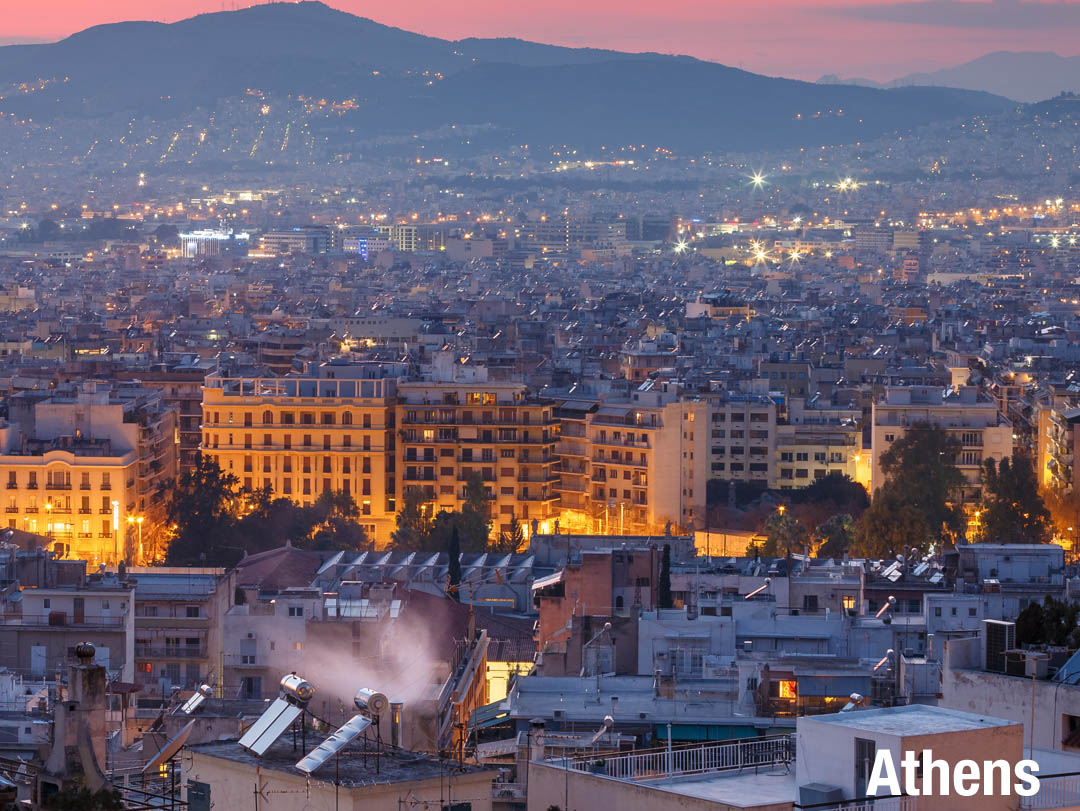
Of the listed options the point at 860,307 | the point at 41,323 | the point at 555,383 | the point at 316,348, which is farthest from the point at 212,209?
the point at 555,383

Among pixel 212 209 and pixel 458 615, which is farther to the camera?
pixel 212 209

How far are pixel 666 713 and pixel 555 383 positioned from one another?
28084 mm

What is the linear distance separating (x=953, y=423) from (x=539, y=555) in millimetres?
11331

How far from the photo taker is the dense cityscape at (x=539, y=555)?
6.87 meters

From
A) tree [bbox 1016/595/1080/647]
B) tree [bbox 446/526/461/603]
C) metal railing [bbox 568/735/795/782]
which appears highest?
tree [bbox 1016/595/1080/647]

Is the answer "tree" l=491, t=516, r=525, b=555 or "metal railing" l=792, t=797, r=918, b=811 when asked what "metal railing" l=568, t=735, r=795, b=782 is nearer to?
"metal railing" l=792, t=797, r=918, b=811

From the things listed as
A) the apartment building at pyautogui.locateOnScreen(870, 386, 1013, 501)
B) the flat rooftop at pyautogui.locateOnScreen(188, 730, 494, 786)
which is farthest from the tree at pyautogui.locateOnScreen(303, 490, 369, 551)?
the flat rooftop at pyautogui.locateOnScreen(188, 730, 494, 786)

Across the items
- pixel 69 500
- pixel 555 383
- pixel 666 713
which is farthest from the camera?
pixel 555 383

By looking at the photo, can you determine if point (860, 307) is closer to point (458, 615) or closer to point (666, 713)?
point (458, 615)

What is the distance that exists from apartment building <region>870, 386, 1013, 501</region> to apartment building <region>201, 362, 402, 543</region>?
21.8ft

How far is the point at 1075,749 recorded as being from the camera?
7.46 metres

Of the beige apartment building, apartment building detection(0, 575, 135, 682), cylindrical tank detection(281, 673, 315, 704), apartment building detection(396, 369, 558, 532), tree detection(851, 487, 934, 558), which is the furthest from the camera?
apartment building detection(396, 369, 558, 532)

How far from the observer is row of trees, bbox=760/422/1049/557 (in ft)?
83.7

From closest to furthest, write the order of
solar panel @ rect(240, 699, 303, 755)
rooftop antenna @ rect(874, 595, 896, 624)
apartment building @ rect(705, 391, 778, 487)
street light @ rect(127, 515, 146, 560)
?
1. solar panel @ rect(240, 699, 303, 755)
2. rooftop antenna @ rect(874, 595, 896, 624)
3. street light @ rect(127, 515, 146, 560)
4. apartment building @ rect(705, 391, 778, 487)
